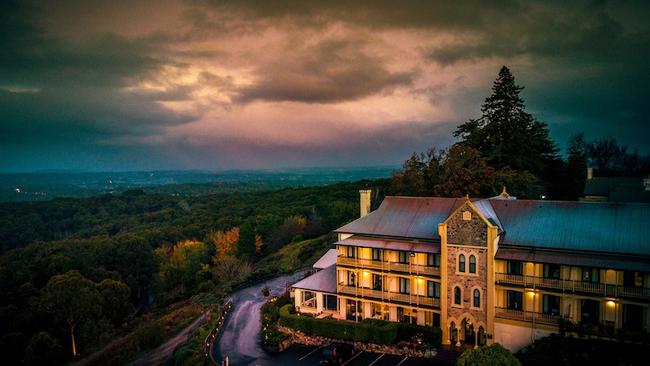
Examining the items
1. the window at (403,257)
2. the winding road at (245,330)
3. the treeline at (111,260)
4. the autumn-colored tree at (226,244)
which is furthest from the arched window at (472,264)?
the autumn-colored tree at (226,244)

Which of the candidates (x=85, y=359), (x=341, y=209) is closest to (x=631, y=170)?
(x=341, y=209)

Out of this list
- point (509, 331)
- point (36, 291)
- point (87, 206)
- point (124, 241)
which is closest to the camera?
point (509, 331)

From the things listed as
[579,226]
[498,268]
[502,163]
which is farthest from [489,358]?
[502,163]

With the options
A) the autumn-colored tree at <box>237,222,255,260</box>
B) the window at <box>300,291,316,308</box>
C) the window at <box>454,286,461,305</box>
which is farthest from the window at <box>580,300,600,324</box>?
the autumn-colored tree at <box>237,222,255,260</box>

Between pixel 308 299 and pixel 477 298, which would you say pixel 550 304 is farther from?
pixel 308 299

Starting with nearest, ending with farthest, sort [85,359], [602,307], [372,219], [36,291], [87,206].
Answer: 1. [602,307]
2. [372,219]
3. [85,359]
4. [36,291]
5. [87,206]

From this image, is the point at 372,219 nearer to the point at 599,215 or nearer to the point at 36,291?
the point at 599,215

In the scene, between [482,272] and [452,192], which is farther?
[452,192]

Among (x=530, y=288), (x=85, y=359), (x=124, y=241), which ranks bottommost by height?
(x=85, y=359)
